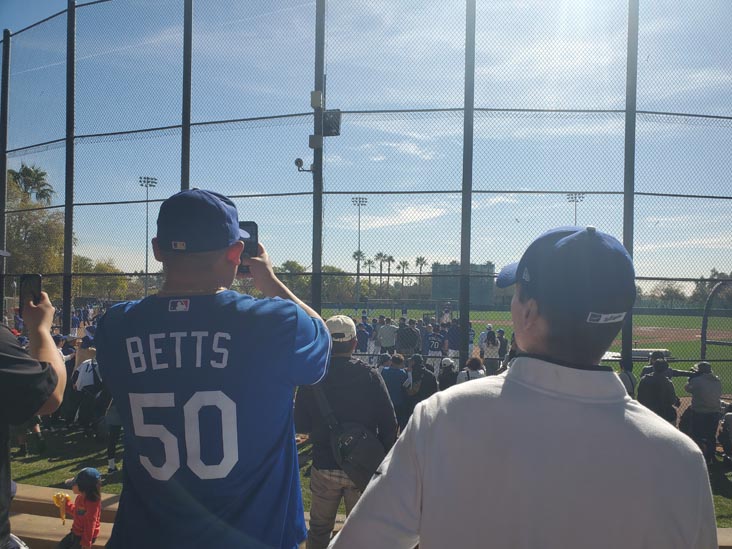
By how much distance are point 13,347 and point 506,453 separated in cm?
163

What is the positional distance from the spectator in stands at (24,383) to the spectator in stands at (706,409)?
364 inches

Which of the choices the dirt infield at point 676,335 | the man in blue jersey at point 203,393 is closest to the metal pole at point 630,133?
the man in blue jersey at point 203,393

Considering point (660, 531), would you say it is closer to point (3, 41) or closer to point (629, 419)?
point (629, 419)

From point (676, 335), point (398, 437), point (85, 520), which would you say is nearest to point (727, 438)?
point (398, 437)

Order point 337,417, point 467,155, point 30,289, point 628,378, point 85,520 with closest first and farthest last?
point 30,289
point 337,417
point 85,520
point 628,378
point 467,155

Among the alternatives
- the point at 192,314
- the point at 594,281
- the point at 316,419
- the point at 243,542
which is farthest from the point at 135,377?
the point at 316,419

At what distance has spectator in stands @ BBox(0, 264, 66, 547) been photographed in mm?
1666

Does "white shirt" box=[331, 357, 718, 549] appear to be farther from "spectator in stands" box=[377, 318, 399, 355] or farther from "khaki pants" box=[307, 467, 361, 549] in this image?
"spectator in stands" box=[377, 318, 399, 355]

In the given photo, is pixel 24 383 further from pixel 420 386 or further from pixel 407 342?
pixel 407 342

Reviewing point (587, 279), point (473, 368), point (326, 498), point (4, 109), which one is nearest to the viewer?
point (587, 279)

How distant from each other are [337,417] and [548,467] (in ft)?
9.33

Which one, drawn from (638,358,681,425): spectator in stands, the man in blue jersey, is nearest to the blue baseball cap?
the man in blue jersey

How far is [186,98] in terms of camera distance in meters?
8.95

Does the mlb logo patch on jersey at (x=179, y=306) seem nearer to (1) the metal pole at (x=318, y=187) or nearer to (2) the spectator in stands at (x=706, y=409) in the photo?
(1) the metal pole at (x=318, y=187)
